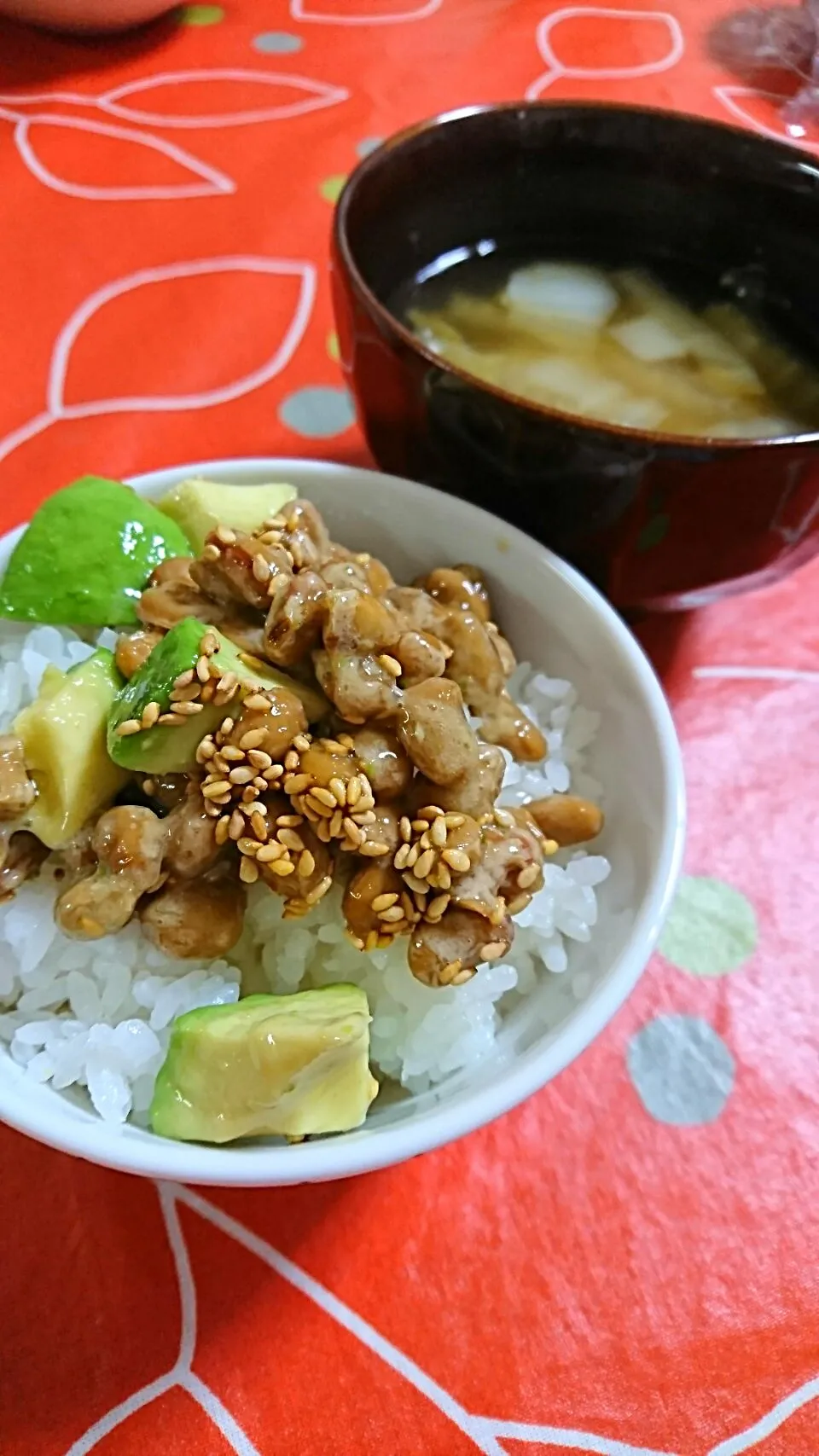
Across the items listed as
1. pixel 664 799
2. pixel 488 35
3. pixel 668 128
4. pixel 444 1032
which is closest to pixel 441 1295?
pixel 444 1032

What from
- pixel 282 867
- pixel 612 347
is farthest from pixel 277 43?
pixel 282 867

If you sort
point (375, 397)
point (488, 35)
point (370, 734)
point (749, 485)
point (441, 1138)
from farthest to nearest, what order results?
point (488, 35) < point (375, 397) < point (749, 485) < point (370, 734) < point (441, 1138)

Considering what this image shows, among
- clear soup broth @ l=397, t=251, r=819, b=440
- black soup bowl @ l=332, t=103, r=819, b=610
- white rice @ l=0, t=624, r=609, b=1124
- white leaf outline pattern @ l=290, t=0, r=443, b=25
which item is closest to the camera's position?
white rice @ l=0, t=624, r=609, b=1124

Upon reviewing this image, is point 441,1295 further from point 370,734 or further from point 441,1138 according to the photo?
point 370,734

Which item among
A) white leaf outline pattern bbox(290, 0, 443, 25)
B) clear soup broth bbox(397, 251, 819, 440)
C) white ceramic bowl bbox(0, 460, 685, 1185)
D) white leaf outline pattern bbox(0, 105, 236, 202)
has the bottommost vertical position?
white ceramic bowl bbox(0, 460, 685, 1185)

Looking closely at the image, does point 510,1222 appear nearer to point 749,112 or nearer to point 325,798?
point 325,798

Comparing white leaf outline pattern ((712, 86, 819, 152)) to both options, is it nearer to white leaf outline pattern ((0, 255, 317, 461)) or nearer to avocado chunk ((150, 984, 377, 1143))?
white leaf outline pattern ((0, 255, 317, 461))

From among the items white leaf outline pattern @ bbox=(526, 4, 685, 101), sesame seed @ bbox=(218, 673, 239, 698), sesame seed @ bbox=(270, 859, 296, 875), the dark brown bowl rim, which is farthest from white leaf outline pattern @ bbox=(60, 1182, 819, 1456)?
white leaf outline pattern @ bbox=(526, 4, 685, 101)
